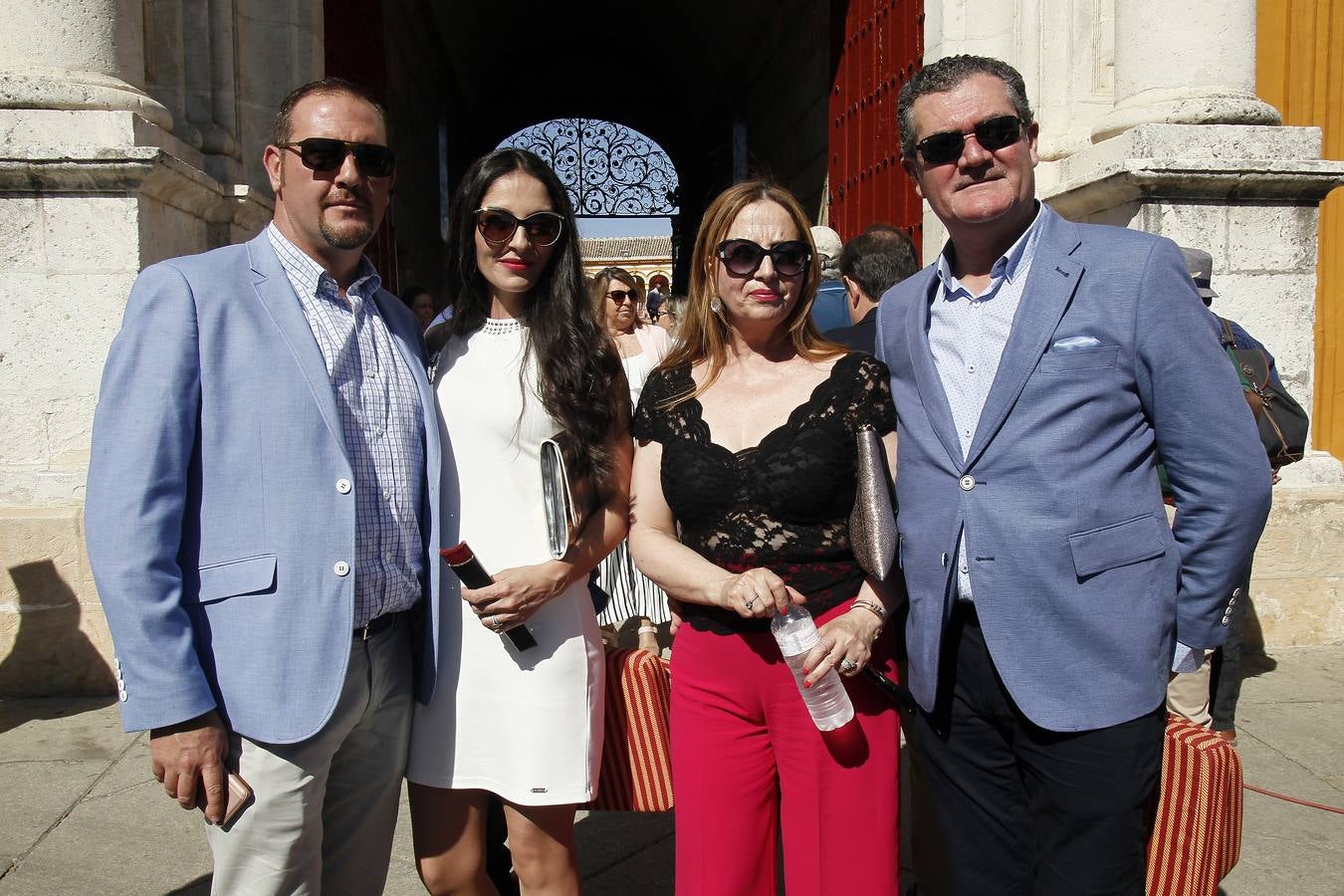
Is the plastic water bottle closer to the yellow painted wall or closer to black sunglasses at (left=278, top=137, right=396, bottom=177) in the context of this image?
black sunglasses at (left=278, top=137, right=396, bottom=177)

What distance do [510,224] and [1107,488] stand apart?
138 cm

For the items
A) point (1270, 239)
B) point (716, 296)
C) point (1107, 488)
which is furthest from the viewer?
point (1270, 239)

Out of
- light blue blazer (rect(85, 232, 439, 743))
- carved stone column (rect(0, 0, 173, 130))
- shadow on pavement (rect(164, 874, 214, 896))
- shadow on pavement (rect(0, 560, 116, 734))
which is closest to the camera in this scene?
light blue blazer (rect(85, 232, 439, 743))

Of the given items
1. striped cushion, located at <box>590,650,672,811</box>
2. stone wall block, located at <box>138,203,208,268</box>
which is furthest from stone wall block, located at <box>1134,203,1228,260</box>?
stone wall block, located at <box>138,203,208,268</box>

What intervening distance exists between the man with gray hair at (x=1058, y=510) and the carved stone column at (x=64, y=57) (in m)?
4.12

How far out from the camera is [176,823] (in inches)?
137

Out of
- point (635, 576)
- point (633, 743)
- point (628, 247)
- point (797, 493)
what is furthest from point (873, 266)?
point (628, 247)

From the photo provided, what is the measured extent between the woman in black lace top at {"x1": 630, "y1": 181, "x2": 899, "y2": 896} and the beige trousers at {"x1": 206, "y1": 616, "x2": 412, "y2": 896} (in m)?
0.60

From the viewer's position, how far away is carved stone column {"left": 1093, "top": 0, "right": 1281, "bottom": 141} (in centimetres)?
500

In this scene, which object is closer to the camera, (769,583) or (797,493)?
(769,583)

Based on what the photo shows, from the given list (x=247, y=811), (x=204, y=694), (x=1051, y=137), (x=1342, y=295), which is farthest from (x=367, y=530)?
(x=1342, y=295)

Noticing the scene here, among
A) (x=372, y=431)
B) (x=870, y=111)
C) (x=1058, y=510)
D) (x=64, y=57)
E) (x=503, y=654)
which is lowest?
(x=503, y=654)

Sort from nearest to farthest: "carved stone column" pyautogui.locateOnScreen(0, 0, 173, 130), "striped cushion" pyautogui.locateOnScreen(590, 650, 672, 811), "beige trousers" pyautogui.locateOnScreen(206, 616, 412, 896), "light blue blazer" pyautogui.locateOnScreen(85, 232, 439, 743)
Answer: "light blue blazer" pyautogui.locateOnScreen(85, 232, 439, 743)
"beige trousers" pyautogui.locateOnScreen(206, 616, 412, 896)
"striped cushion" pyautogui.locateOnScreen(590, 650, 672, 811)
"carved stone column" pyautogui.locateOnScreen(0, 0, 173, 130)

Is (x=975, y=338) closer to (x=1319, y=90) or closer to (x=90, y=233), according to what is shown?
(x=90, y=233)
